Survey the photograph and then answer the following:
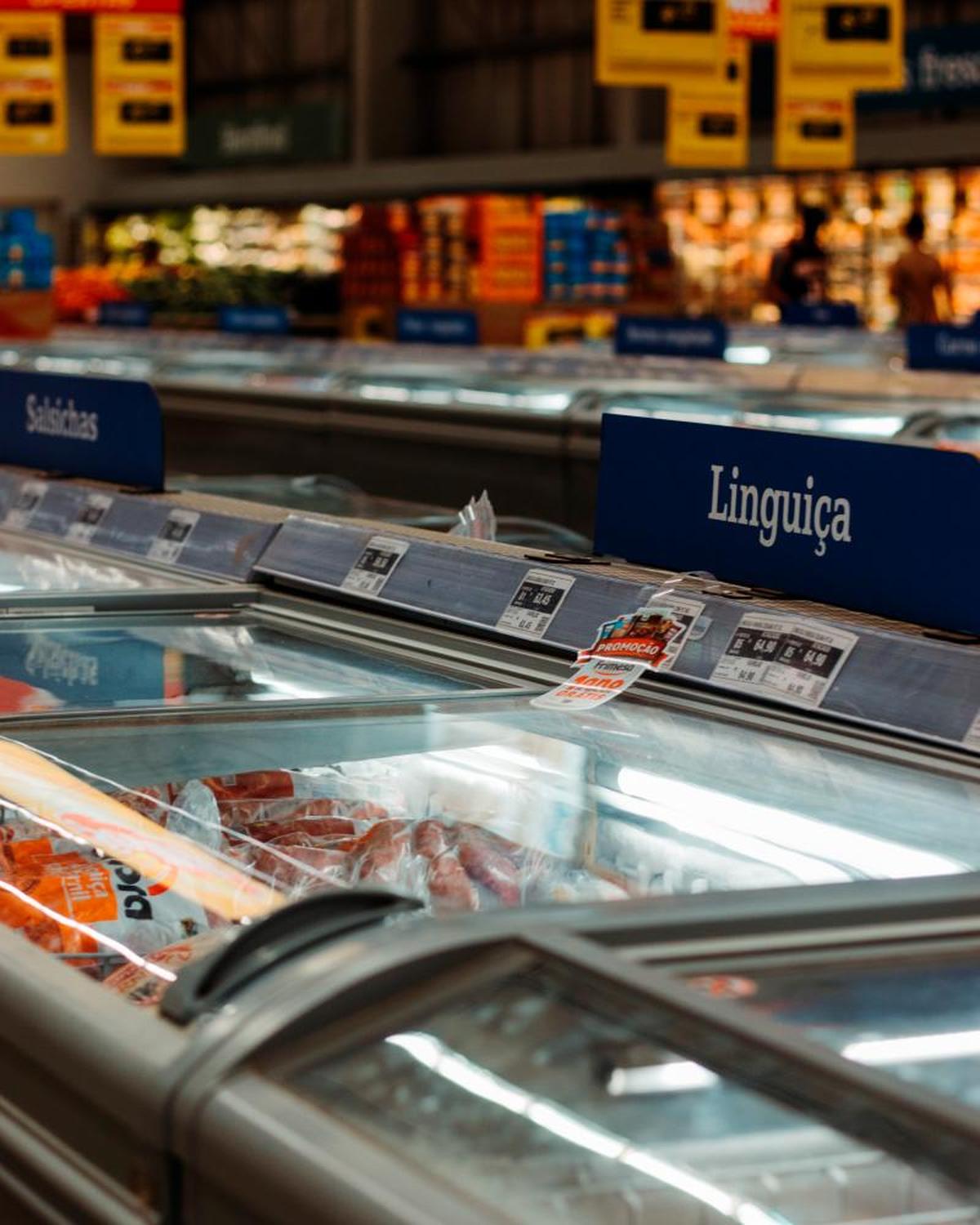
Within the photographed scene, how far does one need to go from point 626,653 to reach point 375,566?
1.77ft

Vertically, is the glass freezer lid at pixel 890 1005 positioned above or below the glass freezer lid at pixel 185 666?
above

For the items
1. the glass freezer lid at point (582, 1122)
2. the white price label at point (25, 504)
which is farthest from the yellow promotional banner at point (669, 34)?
the glass freezer lid at point (582, 1122)

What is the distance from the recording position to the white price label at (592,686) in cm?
195

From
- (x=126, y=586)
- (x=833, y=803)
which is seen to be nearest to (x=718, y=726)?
(x=833, y=803)

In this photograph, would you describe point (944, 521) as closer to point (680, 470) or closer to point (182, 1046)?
point (680, 470)

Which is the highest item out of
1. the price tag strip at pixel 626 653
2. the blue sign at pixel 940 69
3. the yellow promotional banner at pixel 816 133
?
the blue sign at pixel 940 69

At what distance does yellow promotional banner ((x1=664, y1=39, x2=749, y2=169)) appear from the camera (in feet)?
41.3

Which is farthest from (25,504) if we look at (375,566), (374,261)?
(374,261)

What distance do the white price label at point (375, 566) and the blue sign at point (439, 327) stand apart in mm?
7469

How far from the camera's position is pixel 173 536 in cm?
296

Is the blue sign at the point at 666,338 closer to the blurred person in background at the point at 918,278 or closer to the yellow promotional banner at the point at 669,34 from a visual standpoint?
the yellow promotional banner at the point at 669,34

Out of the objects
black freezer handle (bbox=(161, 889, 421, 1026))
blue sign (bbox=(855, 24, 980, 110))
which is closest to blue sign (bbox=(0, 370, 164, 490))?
black freezer handle (bbox=(161, 889, 421, 1026))

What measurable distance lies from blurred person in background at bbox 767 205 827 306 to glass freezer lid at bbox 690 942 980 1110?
498 inches

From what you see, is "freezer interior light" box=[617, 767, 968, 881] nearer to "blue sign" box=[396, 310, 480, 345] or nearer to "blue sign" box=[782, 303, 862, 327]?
"blue sign" box=[396, 310, 480, 345]
